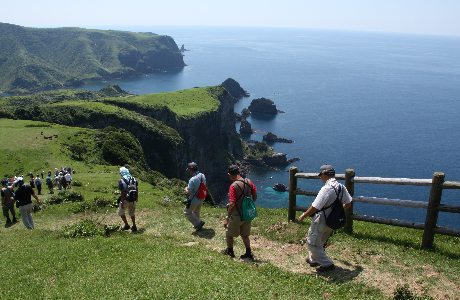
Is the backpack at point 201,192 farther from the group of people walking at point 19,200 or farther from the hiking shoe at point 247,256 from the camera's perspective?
the group of people walking at point 19,200

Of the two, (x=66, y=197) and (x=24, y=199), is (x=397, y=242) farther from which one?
(x=66, y=197)

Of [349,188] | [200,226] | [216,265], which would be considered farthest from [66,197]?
[349,188]

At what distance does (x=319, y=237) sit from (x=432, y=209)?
3.93 metres

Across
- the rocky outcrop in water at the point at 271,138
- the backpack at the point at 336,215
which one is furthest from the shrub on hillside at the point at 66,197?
the rocky outcrop in water at the point at 271,138

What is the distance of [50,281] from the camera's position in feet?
30.7

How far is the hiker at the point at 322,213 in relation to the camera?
29.6 feet

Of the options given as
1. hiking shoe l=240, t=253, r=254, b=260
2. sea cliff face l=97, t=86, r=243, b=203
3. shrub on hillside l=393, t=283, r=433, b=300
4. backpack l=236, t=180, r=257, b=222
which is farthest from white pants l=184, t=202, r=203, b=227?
sea cliff face l=97, t=86, r=243, b=203

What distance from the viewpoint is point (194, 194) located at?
13.9 metres

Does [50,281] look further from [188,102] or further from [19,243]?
[188,102]

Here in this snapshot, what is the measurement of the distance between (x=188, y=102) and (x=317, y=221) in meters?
117

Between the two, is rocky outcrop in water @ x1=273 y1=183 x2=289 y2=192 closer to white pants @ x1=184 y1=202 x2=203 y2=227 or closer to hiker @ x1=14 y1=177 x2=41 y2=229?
hiker @ x1=14 y1=177 x2=41 y2=229

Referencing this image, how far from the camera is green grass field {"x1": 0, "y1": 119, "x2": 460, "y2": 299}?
8.30 m

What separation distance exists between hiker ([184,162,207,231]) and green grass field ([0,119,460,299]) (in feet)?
2.29

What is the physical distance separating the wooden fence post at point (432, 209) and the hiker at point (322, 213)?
10.2 ft
